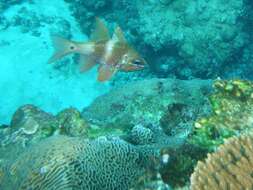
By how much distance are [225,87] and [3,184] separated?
2565mm

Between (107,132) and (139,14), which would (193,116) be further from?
(139,14)

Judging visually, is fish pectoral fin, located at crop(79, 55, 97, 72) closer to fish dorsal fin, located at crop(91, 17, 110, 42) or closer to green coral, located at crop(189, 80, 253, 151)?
fish dorsal fin, located at crop(91, 17, 110, 42)

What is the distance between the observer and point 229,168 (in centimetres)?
280

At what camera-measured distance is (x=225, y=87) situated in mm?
4188

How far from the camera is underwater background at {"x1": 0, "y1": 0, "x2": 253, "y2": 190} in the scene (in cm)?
367

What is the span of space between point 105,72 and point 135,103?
4.45 feet

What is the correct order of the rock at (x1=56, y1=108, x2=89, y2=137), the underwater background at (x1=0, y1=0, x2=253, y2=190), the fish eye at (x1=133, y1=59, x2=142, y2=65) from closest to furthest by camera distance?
the underwater background at (x1=0, y1=0, x2=253, y2=190) < the rock at (x1=56, y1=108, x2=89, y2=137) < the fish eye at (x1=133, y1=59, x2=142, y2=65)

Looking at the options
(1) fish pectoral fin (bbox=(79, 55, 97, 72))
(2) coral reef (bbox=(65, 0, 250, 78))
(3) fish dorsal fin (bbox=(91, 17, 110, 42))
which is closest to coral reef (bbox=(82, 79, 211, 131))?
(1) fish pectoral fin (bbox=(79, 55, 97, 72))

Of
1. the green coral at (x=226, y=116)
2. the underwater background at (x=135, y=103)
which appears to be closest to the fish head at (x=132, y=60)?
the underwater background at (x=135, y=103)

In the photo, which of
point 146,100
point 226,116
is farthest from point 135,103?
point 226,116

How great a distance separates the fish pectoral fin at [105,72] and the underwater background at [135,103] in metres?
0.63

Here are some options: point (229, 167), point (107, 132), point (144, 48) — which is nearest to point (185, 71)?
point (144, 48)

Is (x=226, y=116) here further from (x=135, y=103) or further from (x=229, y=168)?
(x=135, y=103)

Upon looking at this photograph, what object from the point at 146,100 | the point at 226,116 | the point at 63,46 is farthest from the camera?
the point at 146,100
